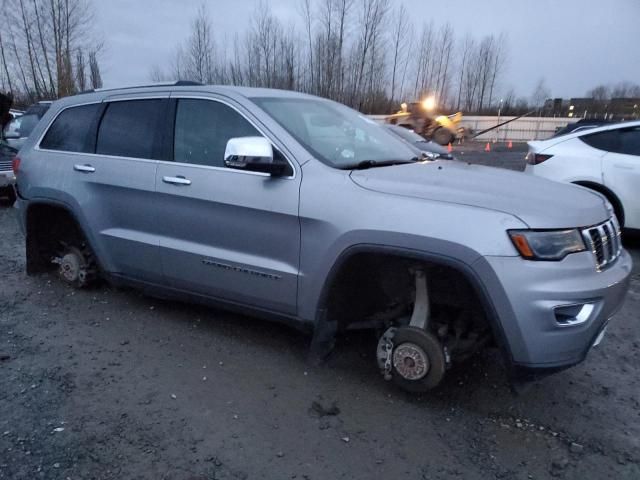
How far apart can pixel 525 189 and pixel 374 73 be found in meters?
36.9

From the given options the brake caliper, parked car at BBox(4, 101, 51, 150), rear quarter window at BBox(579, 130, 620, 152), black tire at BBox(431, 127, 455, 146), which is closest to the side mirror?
the brake caliper

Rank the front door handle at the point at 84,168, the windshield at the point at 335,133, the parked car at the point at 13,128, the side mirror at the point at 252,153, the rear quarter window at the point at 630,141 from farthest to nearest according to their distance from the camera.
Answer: the parked car at the point at 13,128 → the rear quarter window at the point at 630,141 → the front door handle at the point at 84,168 → the windshield at the point at 335,133 → the side mirror at the point at 252,153

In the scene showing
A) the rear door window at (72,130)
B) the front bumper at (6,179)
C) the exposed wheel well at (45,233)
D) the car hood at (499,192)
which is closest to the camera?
the car hood at (499,192)

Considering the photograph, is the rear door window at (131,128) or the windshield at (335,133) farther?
the rear door window at (131,128)

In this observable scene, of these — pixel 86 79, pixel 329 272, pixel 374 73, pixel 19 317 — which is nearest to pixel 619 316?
pixel 329 272

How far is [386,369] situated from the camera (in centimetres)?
304

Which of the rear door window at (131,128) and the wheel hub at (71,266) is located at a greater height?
the rear door window at (131,128)

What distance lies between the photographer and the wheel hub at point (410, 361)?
2.87 meters

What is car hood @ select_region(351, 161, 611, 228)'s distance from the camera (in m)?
2.56

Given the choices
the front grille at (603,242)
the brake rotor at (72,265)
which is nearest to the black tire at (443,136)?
the brake rotor at (72,265)

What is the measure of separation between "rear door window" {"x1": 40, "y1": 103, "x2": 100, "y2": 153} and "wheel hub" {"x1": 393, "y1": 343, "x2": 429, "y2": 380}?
9.77ft

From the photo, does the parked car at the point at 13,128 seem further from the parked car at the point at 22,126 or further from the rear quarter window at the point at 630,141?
the rear quarter window at the point at 630,141

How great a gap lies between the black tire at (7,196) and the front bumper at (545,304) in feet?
32.3

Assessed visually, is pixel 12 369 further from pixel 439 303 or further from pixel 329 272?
pixel 439 303
